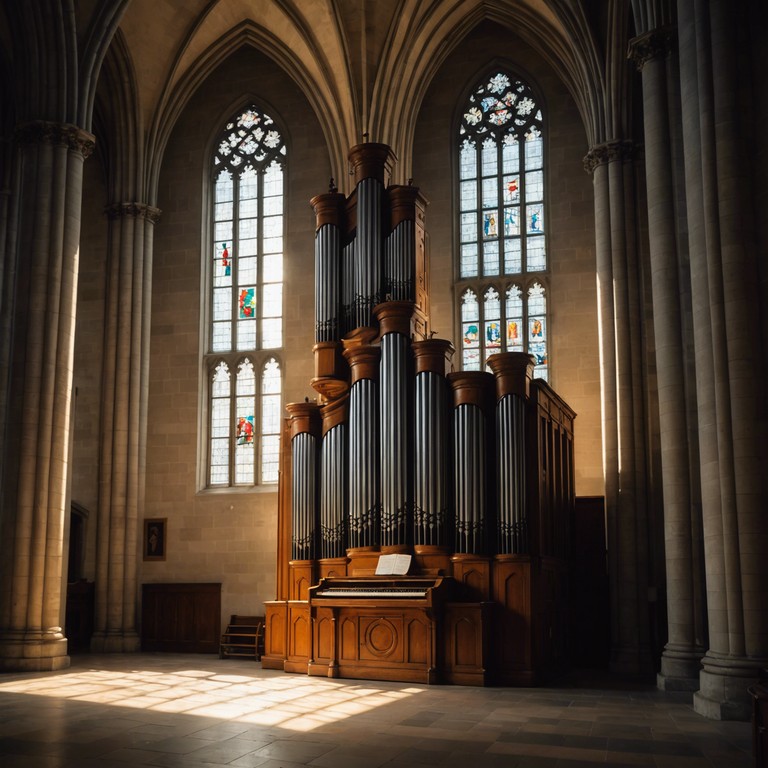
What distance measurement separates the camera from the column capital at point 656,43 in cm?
1421

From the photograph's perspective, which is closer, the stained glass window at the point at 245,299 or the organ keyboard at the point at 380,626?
the organ keyboard at the point at 380,626

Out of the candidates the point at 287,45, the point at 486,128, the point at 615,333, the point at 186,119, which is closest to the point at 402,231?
the point at 615,333

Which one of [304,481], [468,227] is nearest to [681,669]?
[304,481]

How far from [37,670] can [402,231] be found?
9.78 meters

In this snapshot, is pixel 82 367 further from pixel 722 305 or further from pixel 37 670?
pixel 722 305

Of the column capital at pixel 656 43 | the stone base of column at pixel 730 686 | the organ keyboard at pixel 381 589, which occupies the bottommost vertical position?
the stone base of column at pixel 730 686

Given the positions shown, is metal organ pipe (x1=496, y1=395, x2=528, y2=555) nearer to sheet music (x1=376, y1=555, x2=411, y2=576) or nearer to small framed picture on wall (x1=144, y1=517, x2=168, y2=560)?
sheet music (x1=376, y1=555, x2=411, y2=576)

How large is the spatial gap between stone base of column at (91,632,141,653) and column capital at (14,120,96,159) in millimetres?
9870

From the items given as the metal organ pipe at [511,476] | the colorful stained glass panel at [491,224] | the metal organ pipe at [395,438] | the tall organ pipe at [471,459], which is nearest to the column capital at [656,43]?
the tall organ pipe at [471,459]

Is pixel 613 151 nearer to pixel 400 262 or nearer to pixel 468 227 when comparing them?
pixel 468 227

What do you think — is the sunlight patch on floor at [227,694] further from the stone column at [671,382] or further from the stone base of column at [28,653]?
the stone column at [671,382]

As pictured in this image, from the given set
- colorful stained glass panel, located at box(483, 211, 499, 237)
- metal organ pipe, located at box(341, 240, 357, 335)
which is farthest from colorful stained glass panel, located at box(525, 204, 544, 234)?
metal organ pipe, located at box(341, 240, 357, 335)

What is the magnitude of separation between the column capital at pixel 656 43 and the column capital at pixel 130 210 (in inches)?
468

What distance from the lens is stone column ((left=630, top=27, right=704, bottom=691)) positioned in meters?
13.1
